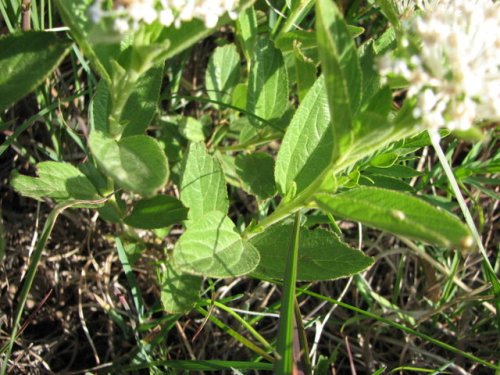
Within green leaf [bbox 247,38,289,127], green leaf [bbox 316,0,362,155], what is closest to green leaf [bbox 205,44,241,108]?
green leaf [bbox 247,38,289,127]

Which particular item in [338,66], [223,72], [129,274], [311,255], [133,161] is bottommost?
[129,274]

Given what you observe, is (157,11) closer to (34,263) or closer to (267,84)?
(34,263)

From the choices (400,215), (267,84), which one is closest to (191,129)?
(267,84)

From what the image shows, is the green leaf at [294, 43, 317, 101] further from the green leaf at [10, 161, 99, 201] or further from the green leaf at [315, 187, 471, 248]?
the green leaf at [10, 161, 99, 201]

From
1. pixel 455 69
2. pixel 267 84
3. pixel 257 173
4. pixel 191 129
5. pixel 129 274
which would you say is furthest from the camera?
pixel 191 129

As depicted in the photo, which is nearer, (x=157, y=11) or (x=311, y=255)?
(x=157, y=11)

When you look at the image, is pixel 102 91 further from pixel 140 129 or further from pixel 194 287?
pixel 194 287

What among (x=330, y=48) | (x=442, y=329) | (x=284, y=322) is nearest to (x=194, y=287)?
(x=284, y=322)

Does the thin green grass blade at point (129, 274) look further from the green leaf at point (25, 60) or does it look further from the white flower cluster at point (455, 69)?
the white flower cluster at point (455, 69)
